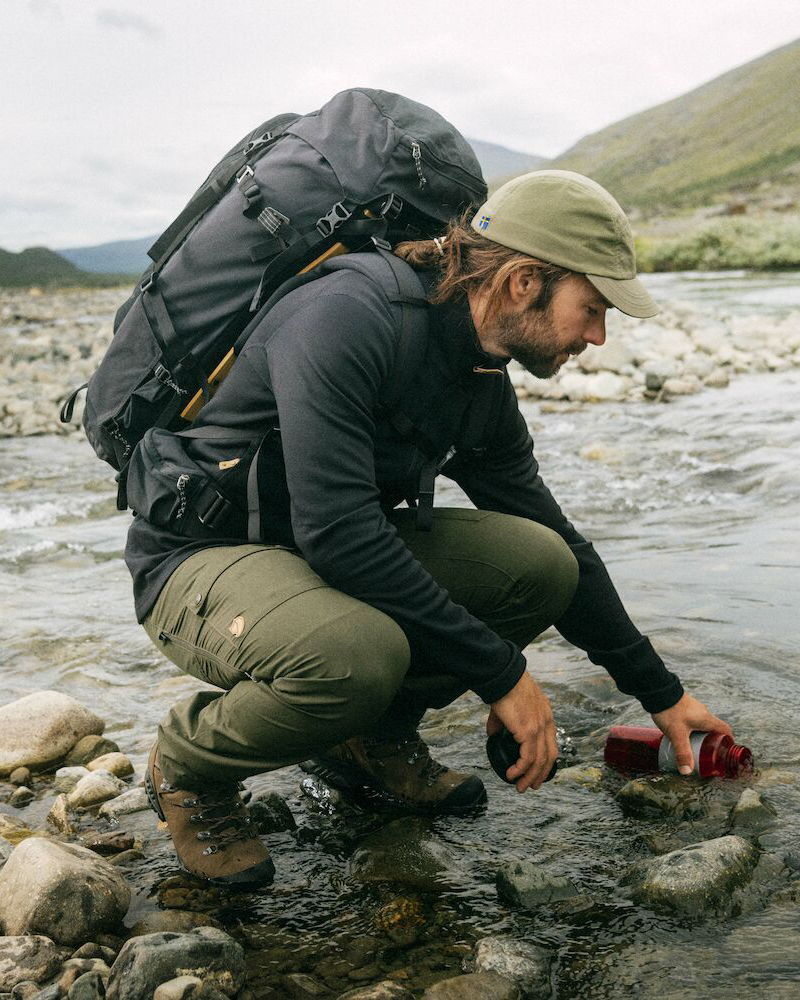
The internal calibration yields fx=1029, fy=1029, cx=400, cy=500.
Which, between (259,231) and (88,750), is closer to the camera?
(259,231)

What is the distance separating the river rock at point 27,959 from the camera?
7.55 ft

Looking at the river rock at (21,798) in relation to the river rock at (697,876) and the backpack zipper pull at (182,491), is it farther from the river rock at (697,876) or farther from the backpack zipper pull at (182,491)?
the river rock at (697,876)

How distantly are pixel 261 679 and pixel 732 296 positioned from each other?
2664cm

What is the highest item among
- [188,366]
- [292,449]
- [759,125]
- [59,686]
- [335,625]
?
[759,125]

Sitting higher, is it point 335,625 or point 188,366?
point 188,366

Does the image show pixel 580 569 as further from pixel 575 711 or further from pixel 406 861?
pixel 406 861

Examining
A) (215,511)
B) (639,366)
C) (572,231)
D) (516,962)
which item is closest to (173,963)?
(516,962)

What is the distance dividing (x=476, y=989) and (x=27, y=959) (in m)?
1.02

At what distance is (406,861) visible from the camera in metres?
2.85

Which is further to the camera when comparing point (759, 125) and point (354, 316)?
point (759, 125)

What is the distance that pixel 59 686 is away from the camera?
4.70 m

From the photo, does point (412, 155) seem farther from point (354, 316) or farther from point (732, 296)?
point (732, 296)

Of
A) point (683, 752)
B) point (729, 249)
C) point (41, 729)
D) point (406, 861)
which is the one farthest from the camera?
point (729, 249)

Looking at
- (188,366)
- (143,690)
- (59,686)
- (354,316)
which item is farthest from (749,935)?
(59,686)
